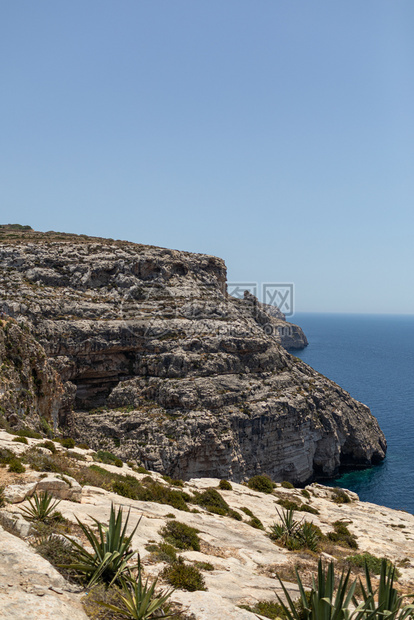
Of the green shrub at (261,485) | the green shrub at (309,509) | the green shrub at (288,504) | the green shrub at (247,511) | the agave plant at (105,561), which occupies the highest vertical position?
the agave plant at (105,561)

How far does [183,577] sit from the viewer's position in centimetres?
982

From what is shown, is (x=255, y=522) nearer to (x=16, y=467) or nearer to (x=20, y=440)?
(x=16, y=467)

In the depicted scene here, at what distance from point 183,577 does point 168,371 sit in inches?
1610

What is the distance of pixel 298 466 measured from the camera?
53812 millimetres

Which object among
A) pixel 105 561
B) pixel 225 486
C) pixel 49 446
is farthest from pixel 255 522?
pixel 105 561

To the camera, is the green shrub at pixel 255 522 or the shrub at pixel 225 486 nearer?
the green shrub at pixel 255 522

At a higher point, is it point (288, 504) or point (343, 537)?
point (343, 537)

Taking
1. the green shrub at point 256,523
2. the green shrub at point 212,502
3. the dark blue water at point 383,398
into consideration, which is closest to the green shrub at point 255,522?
the green shrub at point 256,523

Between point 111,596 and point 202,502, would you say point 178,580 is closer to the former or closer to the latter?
point 111,596

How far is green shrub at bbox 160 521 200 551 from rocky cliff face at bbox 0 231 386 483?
30.1m

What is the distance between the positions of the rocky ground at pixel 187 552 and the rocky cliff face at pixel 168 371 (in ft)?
60.9

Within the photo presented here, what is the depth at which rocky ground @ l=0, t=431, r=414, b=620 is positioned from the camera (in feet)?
25.0

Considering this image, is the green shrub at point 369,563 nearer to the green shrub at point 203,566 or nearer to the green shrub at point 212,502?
the green shrub at point 212,502

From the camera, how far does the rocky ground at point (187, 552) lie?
25.0ft
